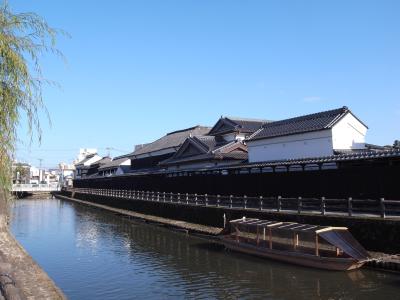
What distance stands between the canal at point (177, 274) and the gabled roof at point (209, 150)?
1115 cm

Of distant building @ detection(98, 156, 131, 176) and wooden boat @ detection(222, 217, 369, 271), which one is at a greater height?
distant building @ detection(98, 156, 131, 176)

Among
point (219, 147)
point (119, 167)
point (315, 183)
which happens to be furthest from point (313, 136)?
point (119, 167)

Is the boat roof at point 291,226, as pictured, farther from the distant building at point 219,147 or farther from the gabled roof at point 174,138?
the gabled roof at point 174,138

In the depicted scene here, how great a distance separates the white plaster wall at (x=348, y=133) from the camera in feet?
97.5

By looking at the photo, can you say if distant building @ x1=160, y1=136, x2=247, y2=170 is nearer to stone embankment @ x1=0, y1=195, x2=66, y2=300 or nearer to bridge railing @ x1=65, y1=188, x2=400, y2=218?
bridge railing @ x1=65, y1=188, x2=400, y2=218

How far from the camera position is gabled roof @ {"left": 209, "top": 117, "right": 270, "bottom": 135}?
4115 cm

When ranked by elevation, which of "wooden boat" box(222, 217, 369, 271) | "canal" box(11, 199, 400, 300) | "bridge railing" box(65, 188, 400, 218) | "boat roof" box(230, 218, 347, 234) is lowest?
"canal" box(11, 199, 400, 300)

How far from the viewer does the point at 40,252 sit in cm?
2336

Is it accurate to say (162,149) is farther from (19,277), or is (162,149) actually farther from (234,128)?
(19,277)

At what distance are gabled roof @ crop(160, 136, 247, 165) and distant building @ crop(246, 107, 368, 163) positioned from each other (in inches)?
149

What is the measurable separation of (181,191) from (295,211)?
17.2 meters

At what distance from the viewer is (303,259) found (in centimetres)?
1747

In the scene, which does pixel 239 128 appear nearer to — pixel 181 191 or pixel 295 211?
pixel 181 191

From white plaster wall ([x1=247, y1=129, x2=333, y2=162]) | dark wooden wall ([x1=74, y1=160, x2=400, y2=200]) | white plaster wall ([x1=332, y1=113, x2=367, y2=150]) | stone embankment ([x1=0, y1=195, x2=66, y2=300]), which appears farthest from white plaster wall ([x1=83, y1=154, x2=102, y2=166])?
stone embankment ([x1=0, y1=195, x2=66, y2=300])
